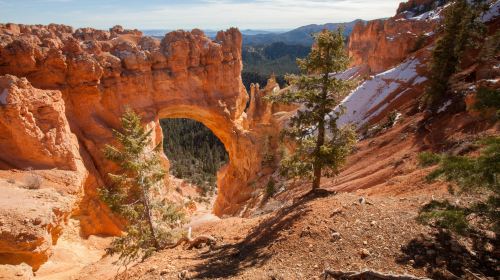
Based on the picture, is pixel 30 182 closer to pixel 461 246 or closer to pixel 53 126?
pixel 53 126

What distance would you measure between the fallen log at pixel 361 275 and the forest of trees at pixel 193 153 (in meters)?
48.7

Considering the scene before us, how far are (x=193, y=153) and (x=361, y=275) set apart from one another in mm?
69575

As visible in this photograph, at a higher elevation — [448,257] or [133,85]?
[133,85]

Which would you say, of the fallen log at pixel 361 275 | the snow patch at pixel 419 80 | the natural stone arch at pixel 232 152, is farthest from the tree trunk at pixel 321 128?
the snow patch at pixel 419 80

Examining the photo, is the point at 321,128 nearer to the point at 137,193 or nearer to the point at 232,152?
the point at 137,193

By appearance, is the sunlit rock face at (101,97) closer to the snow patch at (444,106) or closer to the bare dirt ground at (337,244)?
the bare dirt ground at (337,244)

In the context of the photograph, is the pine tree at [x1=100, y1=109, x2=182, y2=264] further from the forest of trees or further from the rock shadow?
the forest of trees

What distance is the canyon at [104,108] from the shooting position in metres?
17.6

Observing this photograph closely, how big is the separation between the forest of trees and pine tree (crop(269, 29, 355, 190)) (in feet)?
142

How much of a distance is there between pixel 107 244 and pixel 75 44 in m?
14.6

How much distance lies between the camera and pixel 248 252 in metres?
11.1

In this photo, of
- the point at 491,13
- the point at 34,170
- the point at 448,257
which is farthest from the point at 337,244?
the point at 491,13

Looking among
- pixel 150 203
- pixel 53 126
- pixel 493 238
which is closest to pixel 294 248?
pixel 493 238

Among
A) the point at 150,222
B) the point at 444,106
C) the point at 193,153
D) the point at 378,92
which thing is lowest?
the point at 193,153
